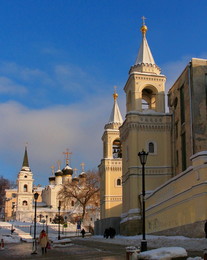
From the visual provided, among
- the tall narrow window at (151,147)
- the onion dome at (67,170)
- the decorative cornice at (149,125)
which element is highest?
the onion dome at (67,170)

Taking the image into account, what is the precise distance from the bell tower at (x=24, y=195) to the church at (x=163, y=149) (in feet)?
158

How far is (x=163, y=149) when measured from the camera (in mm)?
38719

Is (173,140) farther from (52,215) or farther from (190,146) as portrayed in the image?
(52,215)

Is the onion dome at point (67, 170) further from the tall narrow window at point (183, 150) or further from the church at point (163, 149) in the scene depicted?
the tall narrow window at point (183, 150)

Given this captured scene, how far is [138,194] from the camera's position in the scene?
36875 millimetres

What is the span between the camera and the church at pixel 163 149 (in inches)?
910

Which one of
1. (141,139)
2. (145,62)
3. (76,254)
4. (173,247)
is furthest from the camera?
(145,62)

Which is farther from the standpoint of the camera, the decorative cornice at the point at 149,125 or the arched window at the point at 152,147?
the arched window at the point at 152,147

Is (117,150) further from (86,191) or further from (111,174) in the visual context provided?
(86,191)

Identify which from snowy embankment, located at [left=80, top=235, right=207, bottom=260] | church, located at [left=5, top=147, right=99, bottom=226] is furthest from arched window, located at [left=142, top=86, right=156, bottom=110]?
church, located at [left=5, top=147, right=99, bottom=226]

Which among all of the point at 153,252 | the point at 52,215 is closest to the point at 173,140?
the point at 153,252

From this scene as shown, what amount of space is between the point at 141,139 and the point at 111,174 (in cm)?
1558

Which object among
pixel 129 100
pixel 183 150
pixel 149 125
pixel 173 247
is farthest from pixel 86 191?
pixel 173 247

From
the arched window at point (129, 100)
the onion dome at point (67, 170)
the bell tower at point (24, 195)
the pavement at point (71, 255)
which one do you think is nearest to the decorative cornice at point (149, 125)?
the arched window at point (129, 100)
